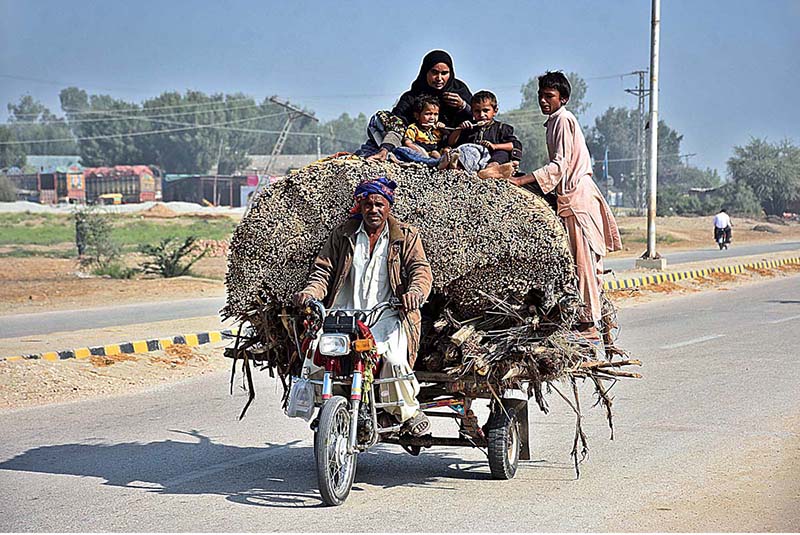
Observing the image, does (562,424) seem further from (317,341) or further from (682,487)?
(317,341)

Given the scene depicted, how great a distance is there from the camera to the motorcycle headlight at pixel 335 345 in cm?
588

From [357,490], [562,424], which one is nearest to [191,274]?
[562,424]

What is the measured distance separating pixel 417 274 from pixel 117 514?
2080 millimetres

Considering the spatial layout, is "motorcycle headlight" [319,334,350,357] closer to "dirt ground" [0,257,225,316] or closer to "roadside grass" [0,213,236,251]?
"dirt ground" [0,257,225,316]

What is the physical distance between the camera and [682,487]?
6.36 m

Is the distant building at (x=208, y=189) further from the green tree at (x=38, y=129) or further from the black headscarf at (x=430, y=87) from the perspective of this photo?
the black headscarf at (x=430, y=87)


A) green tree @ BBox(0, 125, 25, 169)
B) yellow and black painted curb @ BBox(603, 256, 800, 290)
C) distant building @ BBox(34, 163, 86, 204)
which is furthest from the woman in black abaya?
green tree @ BBox(0, 125, 25, 169)

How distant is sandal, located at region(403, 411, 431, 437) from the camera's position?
20.4 feet

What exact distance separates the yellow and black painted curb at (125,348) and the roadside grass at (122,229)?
2641 centimetres

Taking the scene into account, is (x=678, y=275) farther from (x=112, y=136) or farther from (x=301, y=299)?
(x=112, y=136)

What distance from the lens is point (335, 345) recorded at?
19.3 ft

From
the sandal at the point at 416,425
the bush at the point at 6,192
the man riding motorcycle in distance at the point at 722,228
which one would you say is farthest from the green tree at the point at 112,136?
the sandal at the point at 416,425

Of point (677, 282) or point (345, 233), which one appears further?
point (677, 282)

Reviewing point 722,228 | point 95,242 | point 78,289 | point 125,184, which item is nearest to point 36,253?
point 95,242
